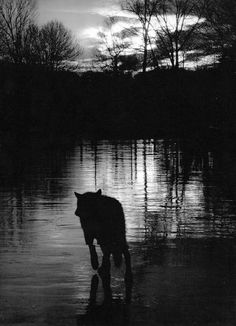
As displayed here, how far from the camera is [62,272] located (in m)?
9.96

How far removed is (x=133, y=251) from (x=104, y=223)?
2478 mm

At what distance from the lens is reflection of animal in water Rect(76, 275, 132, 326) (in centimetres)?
741

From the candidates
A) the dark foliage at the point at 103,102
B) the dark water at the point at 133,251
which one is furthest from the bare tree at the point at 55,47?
the dark water at the point at 133,251

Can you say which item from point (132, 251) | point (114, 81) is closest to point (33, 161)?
point (132, 251)

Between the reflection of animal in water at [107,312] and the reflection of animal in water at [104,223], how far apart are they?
0.61 m

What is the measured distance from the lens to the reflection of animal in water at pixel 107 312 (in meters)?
7.41

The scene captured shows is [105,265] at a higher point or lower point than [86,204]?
lower

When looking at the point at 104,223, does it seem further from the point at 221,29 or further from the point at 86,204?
the point at 221,29

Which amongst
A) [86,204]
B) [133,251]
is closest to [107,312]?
[86,204]

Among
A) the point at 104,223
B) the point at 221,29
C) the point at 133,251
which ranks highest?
the point at 221,29

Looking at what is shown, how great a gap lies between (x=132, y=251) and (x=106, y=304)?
3.61 meters

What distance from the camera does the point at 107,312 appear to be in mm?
7828

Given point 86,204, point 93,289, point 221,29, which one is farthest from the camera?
point 221,29

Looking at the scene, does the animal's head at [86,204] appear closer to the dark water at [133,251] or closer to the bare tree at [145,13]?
the dark water at [133,251]
